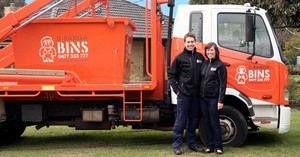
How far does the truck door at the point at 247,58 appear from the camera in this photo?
688 cm

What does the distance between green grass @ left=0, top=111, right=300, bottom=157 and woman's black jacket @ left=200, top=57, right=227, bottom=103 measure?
1034 millimetres

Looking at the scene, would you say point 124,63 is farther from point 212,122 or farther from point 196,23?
point 212,122

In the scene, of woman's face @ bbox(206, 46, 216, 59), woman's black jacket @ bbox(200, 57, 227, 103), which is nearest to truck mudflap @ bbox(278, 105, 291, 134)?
woman's black jacket @ bbox(200, 57, 227, 103)

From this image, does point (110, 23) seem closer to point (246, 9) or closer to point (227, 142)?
point (246, 9)

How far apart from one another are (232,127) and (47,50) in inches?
140

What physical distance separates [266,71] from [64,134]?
483 cm

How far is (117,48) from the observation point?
6.99 m

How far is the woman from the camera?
6.45m

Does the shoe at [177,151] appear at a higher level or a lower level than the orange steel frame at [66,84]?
lower

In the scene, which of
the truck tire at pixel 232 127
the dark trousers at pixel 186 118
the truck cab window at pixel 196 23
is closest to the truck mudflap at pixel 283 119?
the truck tire at pixel 232 127

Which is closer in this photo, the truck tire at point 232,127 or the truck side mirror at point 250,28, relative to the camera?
the truck side mirror at point 250,28

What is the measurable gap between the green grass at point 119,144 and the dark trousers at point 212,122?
249mm

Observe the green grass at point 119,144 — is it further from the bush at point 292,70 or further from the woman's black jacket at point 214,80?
the bush at point 292,70

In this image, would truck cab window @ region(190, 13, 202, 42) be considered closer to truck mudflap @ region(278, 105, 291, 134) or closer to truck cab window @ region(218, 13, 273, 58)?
truck cab window @ region(218, 13, 273, 58)
